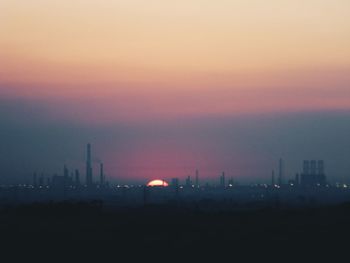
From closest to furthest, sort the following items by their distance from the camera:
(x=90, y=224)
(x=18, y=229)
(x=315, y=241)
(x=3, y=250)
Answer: (x=3, y=250), (x=315, y=241), (x=18, y=229), (x=90, y=224)

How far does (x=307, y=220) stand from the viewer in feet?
143

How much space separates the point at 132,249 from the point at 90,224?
970 centimetres

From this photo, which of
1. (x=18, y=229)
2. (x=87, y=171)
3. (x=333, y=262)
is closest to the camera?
(x=333, y=262)

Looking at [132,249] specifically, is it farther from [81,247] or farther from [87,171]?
[87,171]

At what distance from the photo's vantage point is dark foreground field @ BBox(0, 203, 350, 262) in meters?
31.1

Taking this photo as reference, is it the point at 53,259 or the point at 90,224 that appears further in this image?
the point at 90,224

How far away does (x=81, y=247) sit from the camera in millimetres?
32969

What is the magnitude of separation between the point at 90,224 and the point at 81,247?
9.05m

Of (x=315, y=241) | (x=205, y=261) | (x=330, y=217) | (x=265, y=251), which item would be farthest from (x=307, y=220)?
(x=205, y=261)

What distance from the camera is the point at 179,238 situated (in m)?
35.4

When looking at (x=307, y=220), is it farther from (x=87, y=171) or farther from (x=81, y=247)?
(x=87, y=171)

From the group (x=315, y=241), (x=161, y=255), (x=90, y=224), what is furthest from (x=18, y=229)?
(x=315, y=241)

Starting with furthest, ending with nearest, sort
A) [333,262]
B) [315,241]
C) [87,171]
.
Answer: [87,171]
[315,241]
[333,262]

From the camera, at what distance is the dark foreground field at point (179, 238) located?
31.1m
